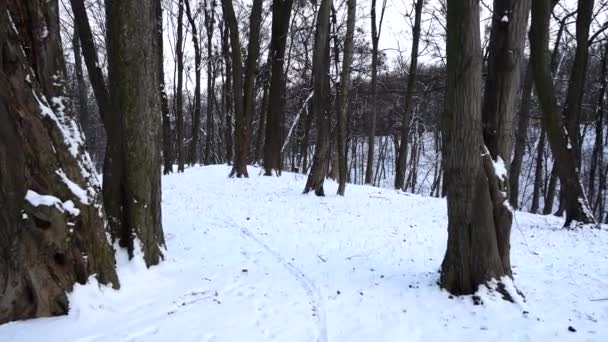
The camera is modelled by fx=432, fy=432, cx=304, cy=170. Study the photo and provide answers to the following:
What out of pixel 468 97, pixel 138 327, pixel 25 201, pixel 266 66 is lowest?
pixel 138 327

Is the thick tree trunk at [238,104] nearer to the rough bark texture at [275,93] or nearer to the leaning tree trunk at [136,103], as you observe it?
the rough bark texture at [275,93]

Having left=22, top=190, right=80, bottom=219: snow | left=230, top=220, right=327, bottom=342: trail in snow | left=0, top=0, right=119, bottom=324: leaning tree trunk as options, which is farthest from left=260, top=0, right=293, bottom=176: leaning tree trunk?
left=22, top=190, right=80, bottom=219: snow

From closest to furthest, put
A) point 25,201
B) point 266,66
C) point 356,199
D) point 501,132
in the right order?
point 25,201, point 501,132, point 356,199, point 266,66

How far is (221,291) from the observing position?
15.8ft

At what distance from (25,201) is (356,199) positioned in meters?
9.04

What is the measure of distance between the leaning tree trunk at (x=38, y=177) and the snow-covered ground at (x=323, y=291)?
0.25 m

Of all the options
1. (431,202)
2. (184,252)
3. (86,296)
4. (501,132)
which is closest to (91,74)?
(184,252)

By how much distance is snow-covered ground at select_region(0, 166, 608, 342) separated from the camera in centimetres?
382

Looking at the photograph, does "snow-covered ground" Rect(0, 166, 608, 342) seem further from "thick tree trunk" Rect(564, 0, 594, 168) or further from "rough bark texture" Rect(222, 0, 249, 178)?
"rough bark texture" Rect(222, 0, 249, 178)

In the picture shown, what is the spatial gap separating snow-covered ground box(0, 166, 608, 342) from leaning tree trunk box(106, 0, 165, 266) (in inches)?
18.3

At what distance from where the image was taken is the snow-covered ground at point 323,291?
12.5 feet

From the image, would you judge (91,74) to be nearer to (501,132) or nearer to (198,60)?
(501,132)

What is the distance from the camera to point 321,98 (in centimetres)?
1182

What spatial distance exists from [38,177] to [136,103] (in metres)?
1.67
